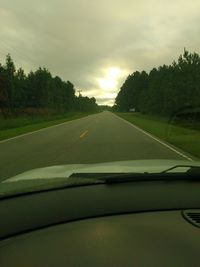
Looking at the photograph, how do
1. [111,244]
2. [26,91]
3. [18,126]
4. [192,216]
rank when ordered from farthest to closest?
[26,91] → [18,126] → [192,216] → [111,244]

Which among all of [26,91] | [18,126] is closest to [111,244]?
[18,126]

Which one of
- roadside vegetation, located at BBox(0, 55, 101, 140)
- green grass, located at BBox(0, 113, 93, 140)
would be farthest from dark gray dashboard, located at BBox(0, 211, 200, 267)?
roadside vegetation, located at BBox(0, 55, 101, 140)

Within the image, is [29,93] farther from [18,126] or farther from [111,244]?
[111,244]

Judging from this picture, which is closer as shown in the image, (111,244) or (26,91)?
(111,244)

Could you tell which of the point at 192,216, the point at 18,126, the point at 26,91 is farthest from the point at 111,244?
the point at 26,91

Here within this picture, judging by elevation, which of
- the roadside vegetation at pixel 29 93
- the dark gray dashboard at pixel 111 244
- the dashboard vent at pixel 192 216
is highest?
the dashboard vent at pixel 192 216

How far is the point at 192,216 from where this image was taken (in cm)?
291

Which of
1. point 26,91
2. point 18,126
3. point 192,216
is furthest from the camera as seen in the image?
point 26,91

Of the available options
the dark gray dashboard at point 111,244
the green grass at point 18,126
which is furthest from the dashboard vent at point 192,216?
the green grass at point 18,126

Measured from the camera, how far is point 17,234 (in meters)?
2.81

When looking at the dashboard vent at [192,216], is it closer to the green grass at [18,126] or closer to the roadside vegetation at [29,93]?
the green grass at [18,126]

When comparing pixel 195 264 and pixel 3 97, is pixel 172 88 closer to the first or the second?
pixel 3 97

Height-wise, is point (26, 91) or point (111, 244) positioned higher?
point (111, 244)

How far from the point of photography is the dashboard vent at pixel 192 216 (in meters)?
2.82
